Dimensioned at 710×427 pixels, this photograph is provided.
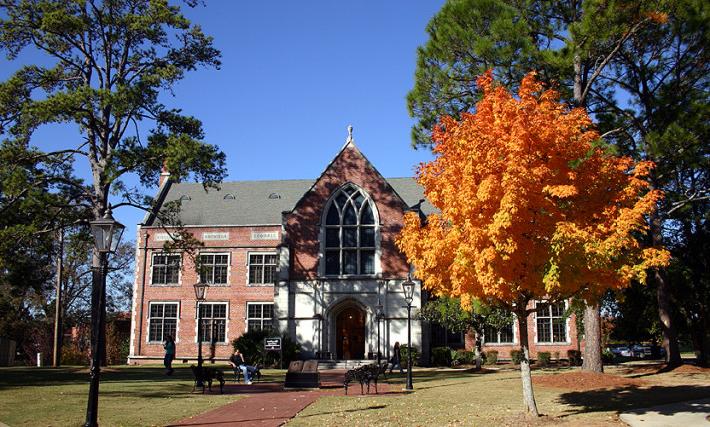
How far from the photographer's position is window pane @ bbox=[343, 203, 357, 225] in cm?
3366

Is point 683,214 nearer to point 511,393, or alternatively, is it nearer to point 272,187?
point 511,393

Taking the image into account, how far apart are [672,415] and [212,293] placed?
29677 mm

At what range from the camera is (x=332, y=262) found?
110 feet

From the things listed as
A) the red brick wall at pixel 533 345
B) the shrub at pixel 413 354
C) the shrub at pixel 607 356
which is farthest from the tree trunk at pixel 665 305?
the shrub at pixel 413 354

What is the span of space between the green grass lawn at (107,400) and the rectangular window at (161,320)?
46.3ft

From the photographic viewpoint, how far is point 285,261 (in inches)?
1302

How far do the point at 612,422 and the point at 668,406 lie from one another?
294 cm

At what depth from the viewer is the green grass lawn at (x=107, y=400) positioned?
1273cm

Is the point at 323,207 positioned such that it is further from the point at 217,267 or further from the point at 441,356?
the point at 441,356

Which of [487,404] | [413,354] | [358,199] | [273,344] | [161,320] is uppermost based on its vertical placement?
[358,199]

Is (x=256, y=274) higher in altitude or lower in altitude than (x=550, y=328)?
higher

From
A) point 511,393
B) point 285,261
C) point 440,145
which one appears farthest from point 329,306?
point 440,145

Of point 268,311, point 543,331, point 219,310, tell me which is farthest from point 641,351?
point 219,310

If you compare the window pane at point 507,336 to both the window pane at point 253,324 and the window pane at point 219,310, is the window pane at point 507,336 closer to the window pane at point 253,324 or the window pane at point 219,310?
the window pane at point 253,324
